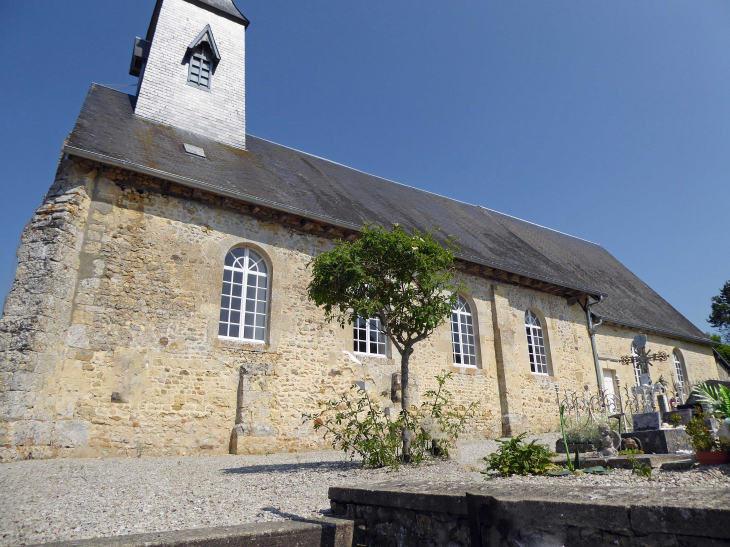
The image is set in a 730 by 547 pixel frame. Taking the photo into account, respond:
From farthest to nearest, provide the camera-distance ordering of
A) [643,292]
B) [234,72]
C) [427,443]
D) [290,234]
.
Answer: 1. [643,292]
2. [234,72]
3. [290,234]
4. [427,443]

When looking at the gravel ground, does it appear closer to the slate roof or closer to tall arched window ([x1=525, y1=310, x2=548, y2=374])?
the slate roof

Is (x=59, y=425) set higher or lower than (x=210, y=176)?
lower

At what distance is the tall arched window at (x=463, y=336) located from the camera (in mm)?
11961

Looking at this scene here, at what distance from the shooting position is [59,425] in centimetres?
697

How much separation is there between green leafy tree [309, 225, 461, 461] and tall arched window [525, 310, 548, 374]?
747cm


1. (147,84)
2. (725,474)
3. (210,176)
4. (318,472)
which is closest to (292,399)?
(318,472)

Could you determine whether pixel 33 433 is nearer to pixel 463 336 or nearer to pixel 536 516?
pixel 536 516

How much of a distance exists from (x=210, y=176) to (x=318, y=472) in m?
6.13

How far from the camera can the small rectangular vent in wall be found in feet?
34.3

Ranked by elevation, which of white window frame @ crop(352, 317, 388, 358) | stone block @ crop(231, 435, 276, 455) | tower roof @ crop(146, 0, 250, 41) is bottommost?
stone block @ crop(231, 435, 276, 455)

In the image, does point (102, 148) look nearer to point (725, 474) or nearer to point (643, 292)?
point (725, 474)

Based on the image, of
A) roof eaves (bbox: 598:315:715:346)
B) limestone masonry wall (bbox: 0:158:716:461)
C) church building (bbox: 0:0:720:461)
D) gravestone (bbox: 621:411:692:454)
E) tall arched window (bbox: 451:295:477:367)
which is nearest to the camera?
gravestone (bbox: 621:411:692:454)

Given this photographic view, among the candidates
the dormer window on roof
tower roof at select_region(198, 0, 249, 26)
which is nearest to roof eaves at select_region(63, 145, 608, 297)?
the dormer window on roof

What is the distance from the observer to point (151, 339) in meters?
7.98
